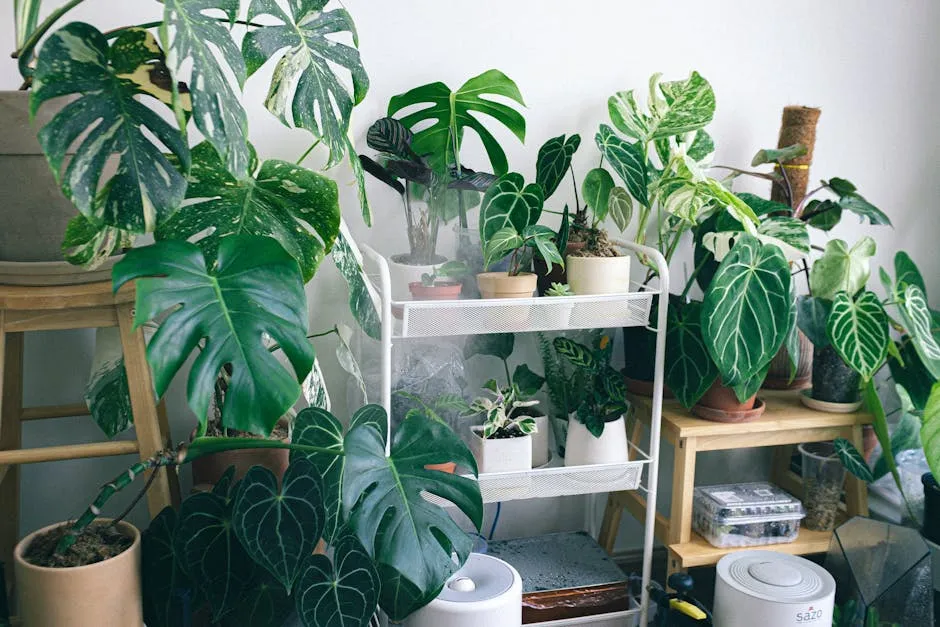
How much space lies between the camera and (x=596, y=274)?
166 cm

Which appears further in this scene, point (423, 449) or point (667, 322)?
point (667, 322)

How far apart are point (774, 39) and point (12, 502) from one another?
193 centimetres

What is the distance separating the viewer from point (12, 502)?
65.9 inches

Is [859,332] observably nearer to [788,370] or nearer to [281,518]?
[788,370]

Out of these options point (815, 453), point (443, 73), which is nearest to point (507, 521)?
point (815, 453)

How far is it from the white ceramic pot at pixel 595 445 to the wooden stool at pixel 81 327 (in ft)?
2.56

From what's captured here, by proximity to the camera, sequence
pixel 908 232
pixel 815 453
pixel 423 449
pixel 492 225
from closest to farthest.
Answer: pixel 423 449 → pixel 492 225 → pixel 815 453 → pixel 908 232

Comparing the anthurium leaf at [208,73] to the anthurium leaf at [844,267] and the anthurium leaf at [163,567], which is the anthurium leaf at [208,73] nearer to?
the anthurium leaf at [163,567]

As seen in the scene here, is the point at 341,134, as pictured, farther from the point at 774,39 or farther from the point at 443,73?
the point at 774,39

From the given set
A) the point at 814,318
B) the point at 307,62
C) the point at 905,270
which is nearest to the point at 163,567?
the point at 307,62

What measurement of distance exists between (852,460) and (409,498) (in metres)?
0.98

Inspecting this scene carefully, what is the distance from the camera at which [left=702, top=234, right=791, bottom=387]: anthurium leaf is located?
1.58m

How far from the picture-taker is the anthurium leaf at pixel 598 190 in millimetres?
1813

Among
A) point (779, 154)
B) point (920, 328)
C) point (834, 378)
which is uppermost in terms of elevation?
point (779, 154)
